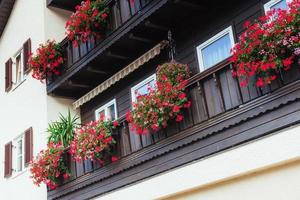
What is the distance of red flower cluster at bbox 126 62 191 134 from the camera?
346 inches

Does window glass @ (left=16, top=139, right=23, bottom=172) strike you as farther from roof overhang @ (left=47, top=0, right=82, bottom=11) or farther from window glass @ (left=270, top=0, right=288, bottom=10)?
window glass @ (left=270, top=0, right=288, bottom=10)

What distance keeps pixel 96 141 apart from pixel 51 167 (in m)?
2.49

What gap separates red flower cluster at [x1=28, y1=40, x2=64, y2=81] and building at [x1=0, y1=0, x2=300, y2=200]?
1.27 feet

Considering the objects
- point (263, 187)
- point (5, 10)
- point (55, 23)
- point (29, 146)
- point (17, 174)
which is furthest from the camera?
point (5, 10)

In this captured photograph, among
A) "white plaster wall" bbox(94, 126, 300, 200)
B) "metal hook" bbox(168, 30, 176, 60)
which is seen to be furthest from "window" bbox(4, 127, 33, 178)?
"white plaster wall" bbox(94, 126, 300, 200)

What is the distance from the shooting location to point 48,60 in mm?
14211

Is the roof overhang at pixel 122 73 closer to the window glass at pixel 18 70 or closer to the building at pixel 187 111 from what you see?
the building at pixel 187 111

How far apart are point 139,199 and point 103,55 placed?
14.6ft

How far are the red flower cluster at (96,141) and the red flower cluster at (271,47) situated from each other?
4.03 meters

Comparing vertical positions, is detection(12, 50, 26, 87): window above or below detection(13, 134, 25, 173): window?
above

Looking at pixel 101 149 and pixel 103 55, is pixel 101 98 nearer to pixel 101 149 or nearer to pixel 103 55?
pixel 103 55

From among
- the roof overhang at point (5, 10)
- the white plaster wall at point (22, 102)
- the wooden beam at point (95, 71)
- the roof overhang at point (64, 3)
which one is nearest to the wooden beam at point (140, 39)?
the wooden beam at point (95, 71)

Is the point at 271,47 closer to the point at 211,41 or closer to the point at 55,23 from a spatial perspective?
the point at 211,41

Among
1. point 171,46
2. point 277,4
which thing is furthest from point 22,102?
point 277,4
